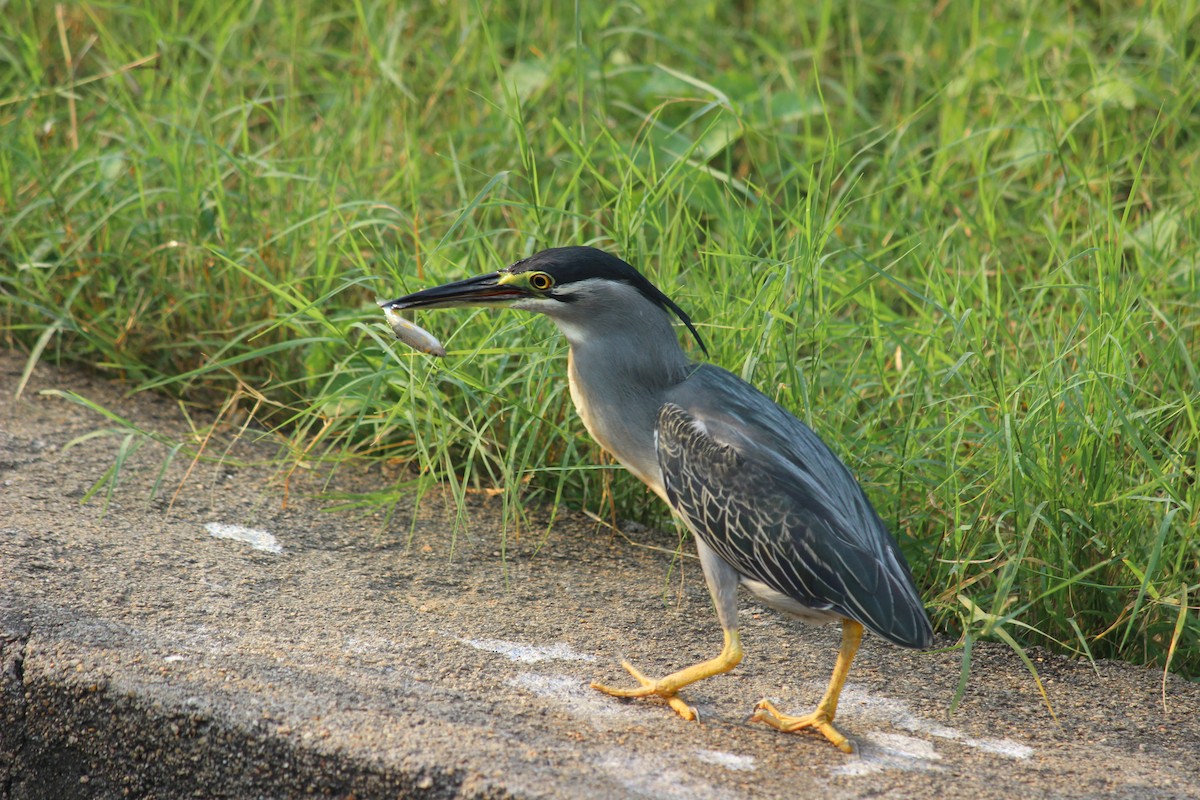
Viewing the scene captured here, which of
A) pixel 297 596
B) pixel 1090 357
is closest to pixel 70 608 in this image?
pixel 297 596

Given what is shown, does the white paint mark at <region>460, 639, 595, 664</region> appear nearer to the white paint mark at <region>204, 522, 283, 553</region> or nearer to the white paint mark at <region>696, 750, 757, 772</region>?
the white paint mark at <region>696, 750, 757, 772</region>

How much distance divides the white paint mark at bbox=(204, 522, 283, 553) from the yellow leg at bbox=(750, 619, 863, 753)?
134 cm

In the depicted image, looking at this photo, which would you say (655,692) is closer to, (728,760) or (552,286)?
(728,760)

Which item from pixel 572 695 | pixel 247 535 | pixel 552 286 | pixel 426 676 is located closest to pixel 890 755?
pixel 572 695

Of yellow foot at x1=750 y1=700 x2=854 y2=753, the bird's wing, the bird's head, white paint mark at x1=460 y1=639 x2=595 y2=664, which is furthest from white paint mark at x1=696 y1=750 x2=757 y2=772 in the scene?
the bird's head

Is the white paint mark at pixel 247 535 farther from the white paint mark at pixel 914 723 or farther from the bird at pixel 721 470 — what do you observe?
the white paint mark at pixel 914 723

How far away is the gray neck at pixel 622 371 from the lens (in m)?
3.00

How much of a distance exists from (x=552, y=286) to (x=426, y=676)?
89 cm

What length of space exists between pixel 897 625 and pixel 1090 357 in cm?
114

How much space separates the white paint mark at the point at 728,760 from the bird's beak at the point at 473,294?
1074mm

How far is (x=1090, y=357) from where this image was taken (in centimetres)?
339

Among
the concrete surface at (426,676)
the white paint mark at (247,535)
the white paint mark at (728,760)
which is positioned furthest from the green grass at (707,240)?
the white paint mark at (728,760)

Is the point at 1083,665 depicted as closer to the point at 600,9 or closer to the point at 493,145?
the point at 493,145

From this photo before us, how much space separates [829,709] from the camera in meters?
2.71
